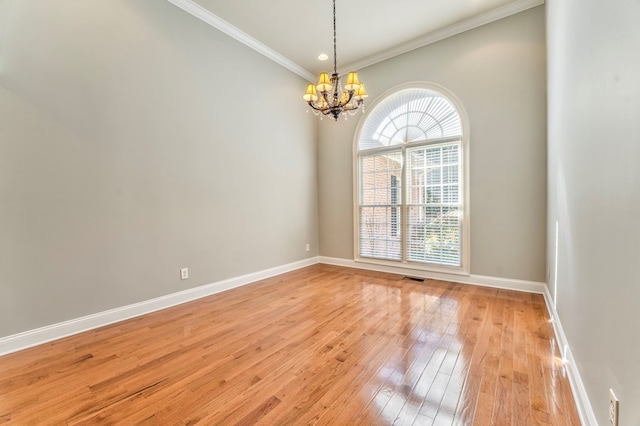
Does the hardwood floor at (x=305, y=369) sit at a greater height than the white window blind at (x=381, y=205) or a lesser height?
lesser

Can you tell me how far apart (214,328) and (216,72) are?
3.28 metres

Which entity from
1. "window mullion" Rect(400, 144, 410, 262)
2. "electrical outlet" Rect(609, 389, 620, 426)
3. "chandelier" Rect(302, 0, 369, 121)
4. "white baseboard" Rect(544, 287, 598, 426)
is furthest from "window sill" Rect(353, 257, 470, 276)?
"electrical outlet" Rect(609, 389, 620, 426)

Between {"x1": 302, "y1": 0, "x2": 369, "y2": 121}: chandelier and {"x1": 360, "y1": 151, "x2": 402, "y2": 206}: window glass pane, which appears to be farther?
{"x1": 360, "y1": 151, "x2": 402, "y2": 206}: window glass pane

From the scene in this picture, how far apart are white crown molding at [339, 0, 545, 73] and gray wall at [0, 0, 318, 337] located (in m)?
1.86

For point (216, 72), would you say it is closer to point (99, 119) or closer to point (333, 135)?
point (99, 119)

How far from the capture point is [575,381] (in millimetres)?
1632

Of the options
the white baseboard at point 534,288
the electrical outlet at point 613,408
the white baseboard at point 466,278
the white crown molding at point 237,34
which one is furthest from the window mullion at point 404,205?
the electrical outlet at point 613,408

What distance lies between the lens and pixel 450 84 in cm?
398

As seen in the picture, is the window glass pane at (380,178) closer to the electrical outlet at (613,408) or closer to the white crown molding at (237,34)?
the white crown molding at (237,34)

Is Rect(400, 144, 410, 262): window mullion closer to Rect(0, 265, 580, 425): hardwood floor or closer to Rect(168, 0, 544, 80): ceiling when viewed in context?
Rect(0, 265, 580, 425): hardwood floor

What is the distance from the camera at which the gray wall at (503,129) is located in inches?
134

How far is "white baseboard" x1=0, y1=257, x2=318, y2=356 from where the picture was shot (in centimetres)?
226

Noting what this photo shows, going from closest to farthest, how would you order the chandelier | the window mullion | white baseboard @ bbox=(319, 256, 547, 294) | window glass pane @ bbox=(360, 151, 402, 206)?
the chandelier → white baseboard @ bbox=(319, 256, 547, 294) → the window mullion → window glass pane @ bbox=(360, 151, 402, 206)

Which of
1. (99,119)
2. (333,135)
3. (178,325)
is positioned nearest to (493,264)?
(333,135)
